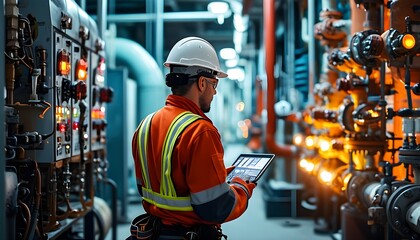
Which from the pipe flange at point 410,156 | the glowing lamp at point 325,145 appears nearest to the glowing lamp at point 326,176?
the glowing lamp at point 325,145

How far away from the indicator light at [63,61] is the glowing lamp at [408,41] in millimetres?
1920

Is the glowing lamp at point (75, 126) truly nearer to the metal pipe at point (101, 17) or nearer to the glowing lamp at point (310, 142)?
the metal pipe at point (101, 17)

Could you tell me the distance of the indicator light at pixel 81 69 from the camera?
141 inches

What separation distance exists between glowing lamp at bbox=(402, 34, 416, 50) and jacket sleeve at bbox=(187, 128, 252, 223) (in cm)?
118

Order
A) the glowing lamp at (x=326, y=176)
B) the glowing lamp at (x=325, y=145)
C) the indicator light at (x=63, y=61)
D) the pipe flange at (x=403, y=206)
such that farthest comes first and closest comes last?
the glowing lamp at (x=325, y=145) < the glowing lamp at (x=326, y=176) < the indicator light at (x=63, y=61) < the pipe flange at (x=403, y=206)

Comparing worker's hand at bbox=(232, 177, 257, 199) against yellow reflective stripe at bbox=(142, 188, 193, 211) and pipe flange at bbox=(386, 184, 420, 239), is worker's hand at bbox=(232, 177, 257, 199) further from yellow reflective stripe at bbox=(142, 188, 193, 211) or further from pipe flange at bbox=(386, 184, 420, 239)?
pipe flange at bbox=(386, 184, 420, 239)

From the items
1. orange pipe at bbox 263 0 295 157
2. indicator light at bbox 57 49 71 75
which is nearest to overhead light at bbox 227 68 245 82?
orange pipe at bbox 263 0 295 157

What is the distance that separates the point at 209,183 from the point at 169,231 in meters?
0.34

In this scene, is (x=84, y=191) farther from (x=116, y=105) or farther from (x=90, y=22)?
(x=116, y=105)

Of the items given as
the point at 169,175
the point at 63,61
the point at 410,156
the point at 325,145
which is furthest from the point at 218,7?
the point at 169,175

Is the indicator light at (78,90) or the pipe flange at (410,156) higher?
the indicator light at (78,90)

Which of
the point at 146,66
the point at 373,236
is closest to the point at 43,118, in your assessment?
the point at 373,236

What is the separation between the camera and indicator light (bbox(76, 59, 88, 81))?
3580 mm

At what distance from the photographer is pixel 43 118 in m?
3.03
